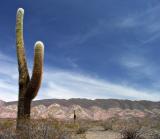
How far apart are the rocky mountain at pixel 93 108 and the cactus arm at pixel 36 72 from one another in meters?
75.4

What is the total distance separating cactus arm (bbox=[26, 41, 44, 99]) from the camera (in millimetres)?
14019

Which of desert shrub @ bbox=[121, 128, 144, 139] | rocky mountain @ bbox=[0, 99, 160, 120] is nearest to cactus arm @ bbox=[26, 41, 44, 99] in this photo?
desert shrub @ bbox=[121, 128, 144, 139]

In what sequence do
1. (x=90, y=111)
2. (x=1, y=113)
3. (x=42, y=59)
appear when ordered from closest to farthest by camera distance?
1. (x=42, y=59)
2. (x=1, y=113)
3. (x=90, y=111)

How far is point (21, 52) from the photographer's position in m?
15.1

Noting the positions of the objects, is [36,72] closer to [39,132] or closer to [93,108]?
[39,132]

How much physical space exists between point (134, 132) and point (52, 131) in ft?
26.2

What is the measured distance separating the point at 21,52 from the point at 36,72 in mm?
1584

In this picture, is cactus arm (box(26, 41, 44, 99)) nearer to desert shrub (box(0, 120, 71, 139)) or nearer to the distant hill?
desert shrub (box(0, 120, 71, 139))

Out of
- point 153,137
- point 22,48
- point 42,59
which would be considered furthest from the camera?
point 153,137

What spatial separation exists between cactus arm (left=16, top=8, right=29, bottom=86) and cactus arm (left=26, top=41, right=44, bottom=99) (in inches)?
21.8

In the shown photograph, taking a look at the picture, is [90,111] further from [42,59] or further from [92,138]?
[42,59]

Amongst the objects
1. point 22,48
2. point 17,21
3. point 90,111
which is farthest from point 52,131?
point 90,111

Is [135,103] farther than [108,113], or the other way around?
[135,103]

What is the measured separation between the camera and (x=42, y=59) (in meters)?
14.3
